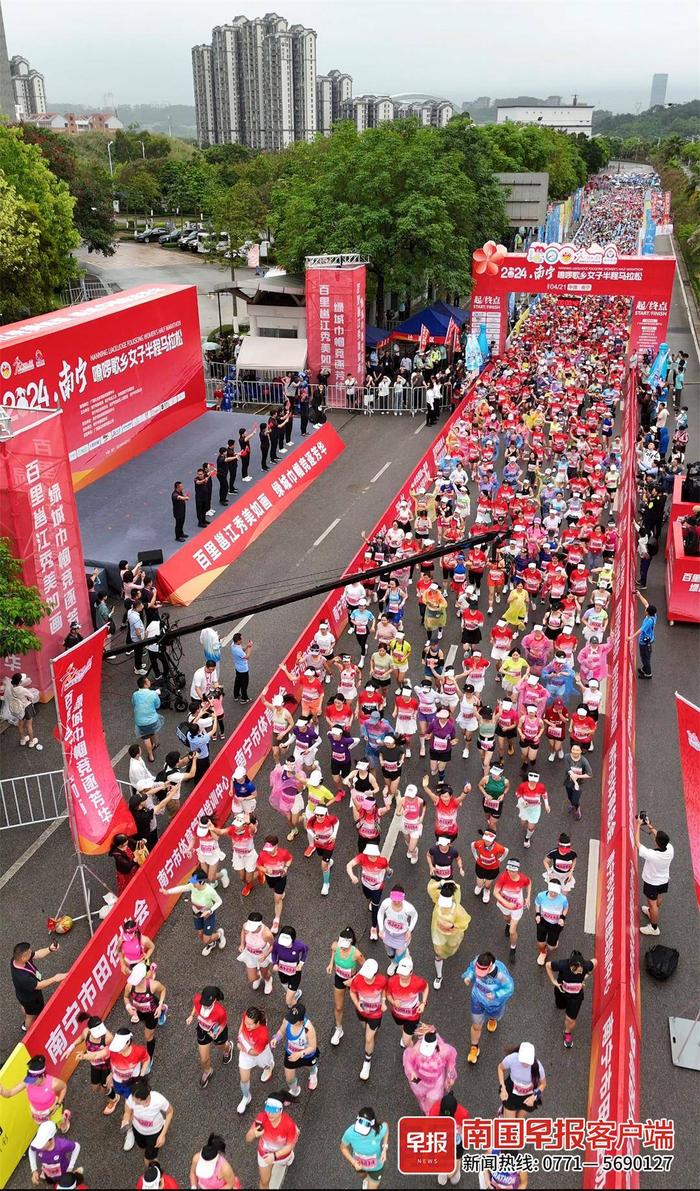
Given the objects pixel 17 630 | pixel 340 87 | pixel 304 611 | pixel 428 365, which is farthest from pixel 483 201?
pixel 340 87

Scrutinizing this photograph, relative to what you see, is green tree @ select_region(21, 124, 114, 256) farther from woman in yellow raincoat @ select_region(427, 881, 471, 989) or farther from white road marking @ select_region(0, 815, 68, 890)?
woman in yellow raincoat @ select_region(427, 881, 471, 989)

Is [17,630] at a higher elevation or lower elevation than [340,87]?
lower

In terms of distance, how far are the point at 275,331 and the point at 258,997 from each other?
83.4ft

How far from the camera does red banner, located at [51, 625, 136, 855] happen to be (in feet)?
29.1

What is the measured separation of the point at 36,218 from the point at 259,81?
164m

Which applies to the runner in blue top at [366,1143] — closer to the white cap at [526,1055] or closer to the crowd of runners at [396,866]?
the crowd of runners at [396,866]

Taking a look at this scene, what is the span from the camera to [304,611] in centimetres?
1591

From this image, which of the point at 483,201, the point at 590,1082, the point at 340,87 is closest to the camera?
the point at 590,1082

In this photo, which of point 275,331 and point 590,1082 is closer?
point 590,1082

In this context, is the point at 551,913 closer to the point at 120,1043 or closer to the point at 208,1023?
the point at 208,1023

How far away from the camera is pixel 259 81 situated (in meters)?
171

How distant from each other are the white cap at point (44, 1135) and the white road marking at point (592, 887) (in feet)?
17.0

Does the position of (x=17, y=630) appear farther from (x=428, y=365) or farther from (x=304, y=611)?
(x=428, y=365)

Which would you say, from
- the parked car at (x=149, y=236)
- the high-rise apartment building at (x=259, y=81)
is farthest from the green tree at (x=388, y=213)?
the high-rise apartment building at (x=259, y=81)
